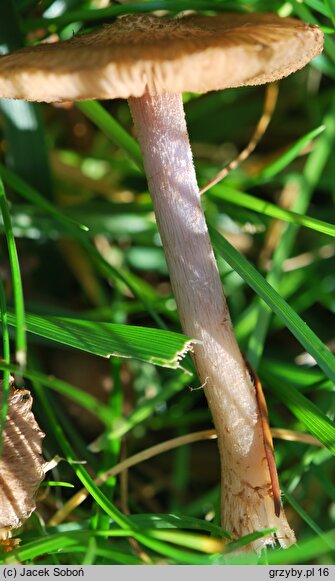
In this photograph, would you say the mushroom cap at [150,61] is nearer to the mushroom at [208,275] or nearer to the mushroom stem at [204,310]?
the mushroom at [208,275]

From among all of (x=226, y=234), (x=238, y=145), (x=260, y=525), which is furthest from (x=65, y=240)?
(x=260, y=525)

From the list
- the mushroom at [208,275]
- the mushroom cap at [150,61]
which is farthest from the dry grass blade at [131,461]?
the mushroom cap at [150,61]

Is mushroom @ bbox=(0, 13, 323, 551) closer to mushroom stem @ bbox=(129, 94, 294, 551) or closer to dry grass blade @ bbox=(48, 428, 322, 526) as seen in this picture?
mushroom stem @ bbox=(129, 94, 294, 551)

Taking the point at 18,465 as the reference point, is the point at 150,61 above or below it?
above

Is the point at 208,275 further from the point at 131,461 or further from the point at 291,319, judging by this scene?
the point at 131,461

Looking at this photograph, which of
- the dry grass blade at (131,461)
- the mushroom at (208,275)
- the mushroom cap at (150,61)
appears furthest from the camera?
the dry grass blade at (131,461)

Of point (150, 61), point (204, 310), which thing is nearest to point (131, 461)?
point (204, 310)
